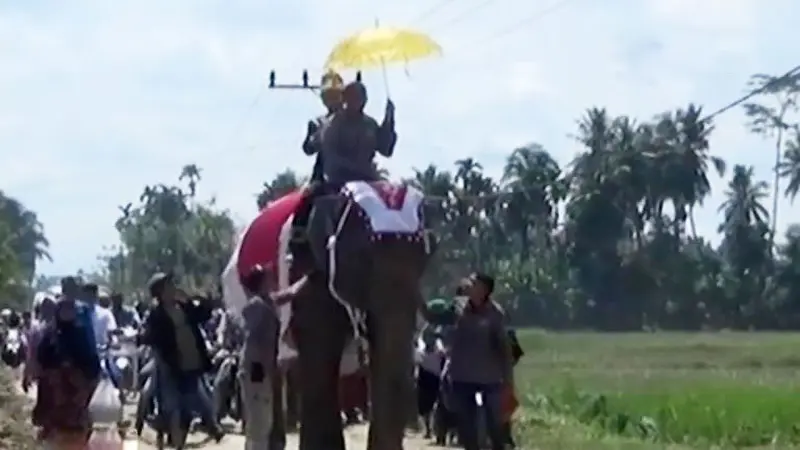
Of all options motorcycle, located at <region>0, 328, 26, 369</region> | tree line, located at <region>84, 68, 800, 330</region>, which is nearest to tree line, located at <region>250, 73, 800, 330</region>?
tree line, located at <region>84, 68, 800, 330</region>

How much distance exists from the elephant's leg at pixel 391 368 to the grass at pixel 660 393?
1031 cm

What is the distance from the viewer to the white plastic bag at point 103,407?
570 inches

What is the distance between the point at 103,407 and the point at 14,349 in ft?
58.1

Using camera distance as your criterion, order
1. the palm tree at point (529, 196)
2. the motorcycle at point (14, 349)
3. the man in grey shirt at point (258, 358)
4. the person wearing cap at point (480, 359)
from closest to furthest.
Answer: the man in grey shirt at point (258, 358) → the person wearing cap at point (480, 359) → the motorcycle at point (14, 349) → the palm tree at point (529, 196)

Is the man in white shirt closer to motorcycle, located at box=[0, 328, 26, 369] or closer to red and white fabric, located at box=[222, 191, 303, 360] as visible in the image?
red and white fabric, located at box=[222, 191, 303, 360]

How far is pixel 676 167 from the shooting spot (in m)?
98.6

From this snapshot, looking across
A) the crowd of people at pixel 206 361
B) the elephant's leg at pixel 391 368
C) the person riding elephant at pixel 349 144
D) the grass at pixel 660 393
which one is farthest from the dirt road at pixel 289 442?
the elephant's leg at pixel 391 368

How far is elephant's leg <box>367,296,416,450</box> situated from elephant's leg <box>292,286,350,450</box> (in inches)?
43.2

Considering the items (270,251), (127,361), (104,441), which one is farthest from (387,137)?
(127,361)

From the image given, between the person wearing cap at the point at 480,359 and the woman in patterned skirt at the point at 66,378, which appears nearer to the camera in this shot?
the woman in patterned skirt at the point at 66,378

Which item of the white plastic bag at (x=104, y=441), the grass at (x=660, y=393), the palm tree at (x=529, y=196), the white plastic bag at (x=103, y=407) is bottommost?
the grass at (x=660, y=393)

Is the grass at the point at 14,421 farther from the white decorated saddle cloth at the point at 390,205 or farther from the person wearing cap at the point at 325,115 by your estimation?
the white decorated saddle cloth at the point at 390,205

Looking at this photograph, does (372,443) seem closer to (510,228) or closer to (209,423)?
(209,423)

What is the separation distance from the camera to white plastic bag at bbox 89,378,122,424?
570 inches
